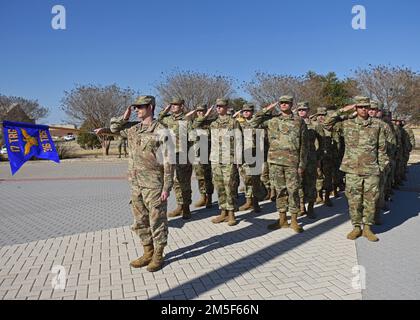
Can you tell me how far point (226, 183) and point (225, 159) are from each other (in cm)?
42

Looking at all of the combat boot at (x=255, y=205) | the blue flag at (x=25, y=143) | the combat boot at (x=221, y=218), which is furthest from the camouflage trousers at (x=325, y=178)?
the blue flag at (x=25, y=143)

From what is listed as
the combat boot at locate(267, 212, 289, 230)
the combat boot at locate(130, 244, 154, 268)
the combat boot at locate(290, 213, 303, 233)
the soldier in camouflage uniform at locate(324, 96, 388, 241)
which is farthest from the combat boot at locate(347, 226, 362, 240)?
the combat boot at locate(130, 244, 154, 268)

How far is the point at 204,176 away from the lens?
24.8ft

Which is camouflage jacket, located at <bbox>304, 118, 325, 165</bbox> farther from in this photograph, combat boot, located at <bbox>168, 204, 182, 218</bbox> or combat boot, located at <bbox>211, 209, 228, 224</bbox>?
combat boot, located at <bbox>168, 204, 182, 218</bbox>

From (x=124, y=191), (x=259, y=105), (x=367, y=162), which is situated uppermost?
Answer: (x=259, y=105)

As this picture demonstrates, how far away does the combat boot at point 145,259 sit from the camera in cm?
439

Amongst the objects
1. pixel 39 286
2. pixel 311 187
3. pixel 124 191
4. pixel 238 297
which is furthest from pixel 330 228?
pixel 124 191

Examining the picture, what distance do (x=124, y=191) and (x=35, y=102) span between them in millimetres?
38904

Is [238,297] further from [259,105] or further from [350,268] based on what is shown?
[259,105]

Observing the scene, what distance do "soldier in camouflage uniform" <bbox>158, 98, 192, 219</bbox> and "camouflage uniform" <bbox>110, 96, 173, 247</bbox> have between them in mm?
2135

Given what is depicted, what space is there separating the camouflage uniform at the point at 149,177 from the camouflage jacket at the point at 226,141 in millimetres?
2009

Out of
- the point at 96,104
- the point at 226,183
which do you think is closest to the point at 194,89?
the point at 96,104

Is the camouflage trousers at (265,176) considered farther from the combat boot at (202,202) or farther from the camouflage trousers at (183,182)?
the camouflage trousers at (183,182)

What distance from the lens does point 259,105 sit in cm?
2516
